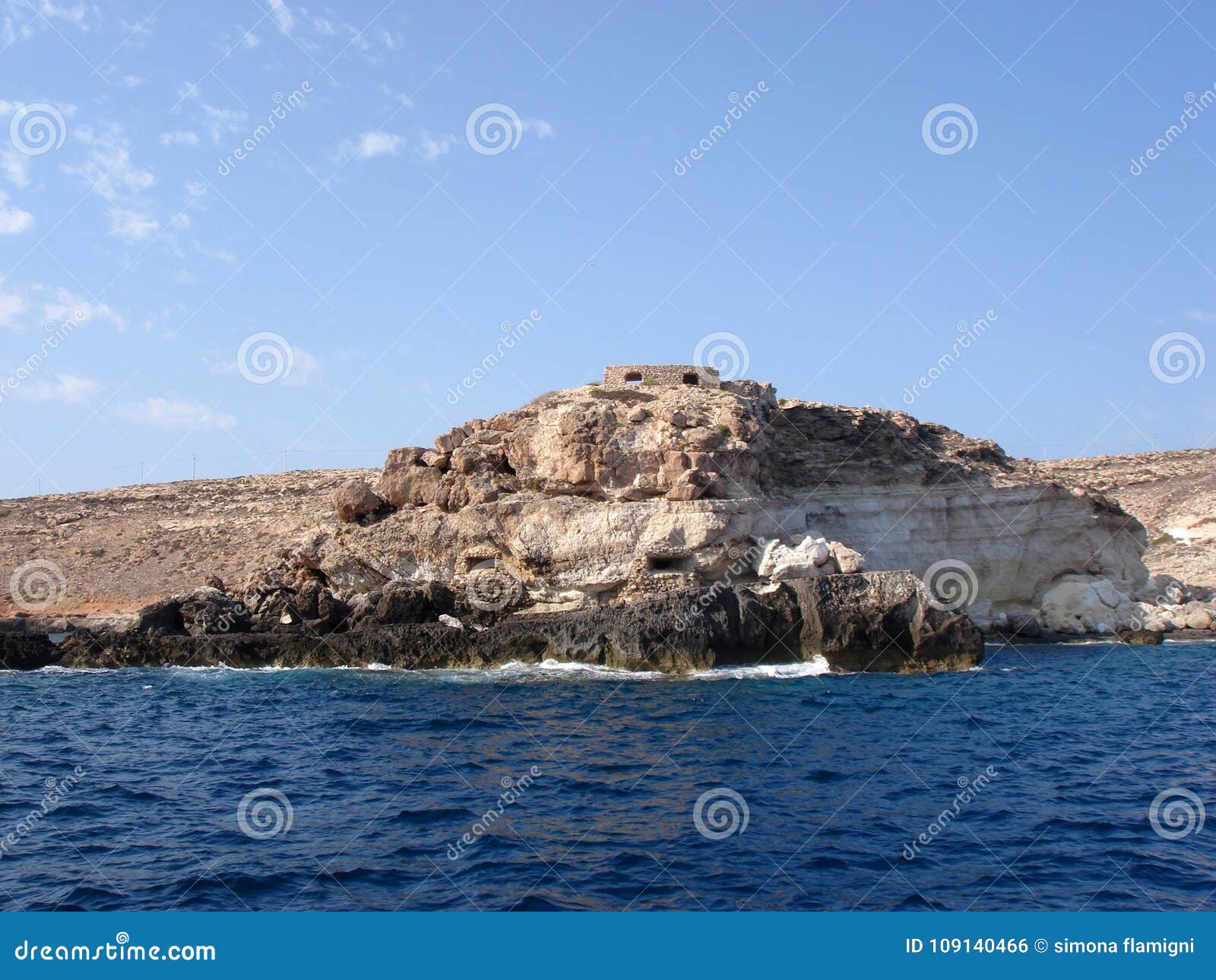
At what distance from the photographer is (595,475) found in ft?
88.3

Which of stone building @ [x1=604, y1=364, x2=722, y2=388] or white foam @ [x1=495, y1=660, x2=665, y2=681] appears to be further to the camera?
A: stone building @ [x1=604, y1=364, x2=722, y2=388]

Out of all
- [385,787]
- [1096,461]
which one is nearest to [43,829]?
[385,787]

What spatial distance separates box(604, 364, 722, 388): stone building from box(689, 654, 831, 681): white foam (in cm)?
1217

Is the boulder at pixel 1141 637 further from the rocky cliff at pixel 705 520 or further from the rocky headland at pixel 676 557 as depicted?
the rocky headland at pixel 676 557

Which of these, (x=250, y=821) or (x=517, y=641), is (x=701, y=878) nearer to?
(x=250, y=821)

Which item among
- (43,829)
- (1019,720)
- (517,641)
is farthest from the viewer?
(517,641)

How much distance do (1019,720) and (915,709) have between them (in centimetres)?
185

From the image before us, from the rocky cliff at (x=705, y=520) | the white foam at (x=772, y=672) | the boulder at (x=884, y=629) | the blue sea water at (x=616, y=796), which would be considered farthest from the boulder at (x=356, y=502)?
the boulder at (x=884, y=629)

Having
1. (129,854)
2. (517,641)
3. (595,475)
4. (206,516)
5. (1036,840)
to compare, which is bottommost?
(1036,840)

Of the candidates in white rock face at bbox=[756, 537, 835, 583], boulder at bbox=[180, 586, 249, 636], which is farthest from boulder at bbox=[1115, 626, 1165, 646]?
boulder at bbox=[180, 586, 249, 636]

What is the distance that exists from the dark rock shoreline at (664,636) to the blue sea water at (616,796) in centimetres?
153

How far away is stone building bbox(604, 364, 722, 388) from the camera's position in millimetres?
32844

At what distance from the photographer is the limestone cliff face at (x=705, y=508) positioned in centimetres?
2598

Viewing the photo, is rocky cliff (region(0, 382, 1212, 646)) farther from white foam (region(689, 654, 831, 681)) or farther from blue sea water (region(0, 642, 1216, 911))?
blue sea water (region(0, 642, 1216, 911))
